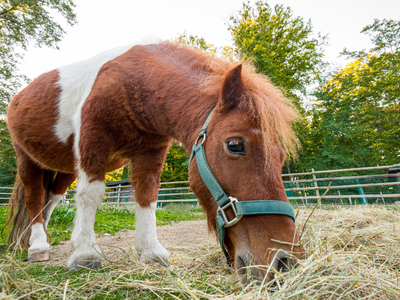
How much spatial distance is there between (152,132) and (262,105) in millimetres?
1191

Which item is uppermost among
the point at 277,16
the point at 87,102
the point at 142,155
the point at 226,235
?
the point at 277,16

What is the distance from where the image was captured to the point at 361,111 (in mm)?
14711

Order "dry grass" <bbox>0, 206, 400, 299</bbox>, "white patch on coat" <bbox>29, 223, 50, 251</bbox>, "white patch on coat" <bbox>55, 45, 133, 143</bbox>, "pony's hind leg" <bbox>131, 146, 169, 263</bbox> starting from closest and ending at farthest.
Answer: "dry grass" <bbox>0, 206, 400, 299</bbox> → "pony's hind leg" <bbox>131, 146, 169, 263</bbox> → "white patch on coat" <bbox>55, 45, 133, 143</bbox> → "white patch on coat" <bbox>29, 223, 50, 251</bbox>

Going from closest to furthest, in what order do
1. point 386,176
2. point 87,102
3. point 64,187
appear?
point 87,102, point 64,187, point 386,176

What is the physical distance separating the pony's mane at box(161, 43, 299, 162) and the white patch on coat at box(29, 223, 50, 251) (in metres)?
2.79

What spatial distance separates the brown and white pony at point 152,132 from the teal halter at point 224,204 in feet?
0.13

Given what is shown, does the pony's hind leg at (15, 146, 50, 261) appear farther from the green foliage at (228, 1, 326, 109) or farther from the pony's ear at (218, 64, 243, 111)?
the green foliage at (228, 1, 326, 109)

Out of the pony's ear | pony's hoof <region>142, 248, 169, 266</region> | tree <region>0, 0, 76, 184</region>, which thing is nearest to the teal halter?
the pony's ear

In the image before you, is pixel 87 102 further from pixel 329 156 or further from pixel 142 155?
pixel 329 156

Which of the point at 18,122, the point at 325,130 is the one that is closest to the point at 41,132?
the point at 18,122

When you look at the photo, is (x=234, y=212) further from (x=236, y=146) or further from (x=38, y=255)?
(x=38, y=255)

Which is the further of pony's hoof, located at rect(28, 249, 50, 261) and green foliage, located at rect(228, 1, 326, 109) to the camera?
green foliage, located at rect(228, 1, 326, 109)

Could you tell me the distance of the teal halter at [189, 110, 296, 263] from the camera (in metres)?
1.24

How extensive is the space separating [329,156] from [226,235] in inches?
554
